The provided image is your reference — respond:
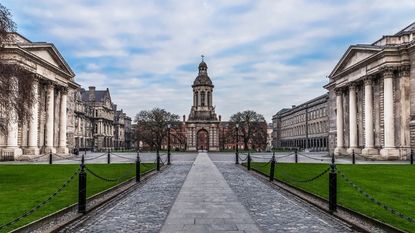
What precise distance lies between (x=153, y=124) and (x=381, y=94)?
203 ft

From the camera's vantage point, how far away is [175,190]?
16781 mm

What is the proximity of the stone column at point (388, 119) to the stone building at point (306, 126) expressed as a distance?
1885 inches

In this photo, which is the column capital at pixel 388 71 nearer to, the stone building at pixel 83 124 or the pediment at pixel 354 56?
the pediment at pixel 354 56

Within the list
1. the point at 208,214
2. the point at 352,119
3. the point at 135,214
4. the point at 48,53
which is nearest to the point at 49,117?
the point at 48,53

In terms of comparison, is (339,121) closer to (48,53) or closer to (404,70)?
(404,70)

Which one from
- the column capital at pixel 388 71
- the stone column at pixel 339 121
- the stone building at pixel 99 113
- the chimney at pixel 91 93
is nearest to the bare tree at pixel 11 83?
the column capital at pixel 388 71

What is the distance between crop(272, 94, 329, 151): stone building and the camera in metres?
107

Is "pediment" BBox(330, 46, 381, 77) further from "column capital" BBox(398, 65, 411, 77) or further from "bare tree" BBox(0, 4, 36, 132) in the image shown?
"bare tree" BBox(0, 4, 36, 132)

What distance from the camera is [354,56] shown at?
51.5 m

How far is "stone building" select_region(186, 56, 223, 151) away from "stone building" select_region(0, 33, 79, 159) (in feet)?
119

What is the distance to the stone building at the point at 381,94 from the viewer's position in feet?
143

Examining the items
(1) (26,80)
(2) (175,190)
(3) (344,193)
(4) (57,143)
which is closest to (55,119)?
(4) (57,143)

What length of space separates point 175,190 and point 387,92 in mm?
34564

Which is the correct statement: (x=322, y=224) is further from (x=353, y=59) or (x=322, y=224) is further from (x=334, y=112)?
(x=334, y=112)
